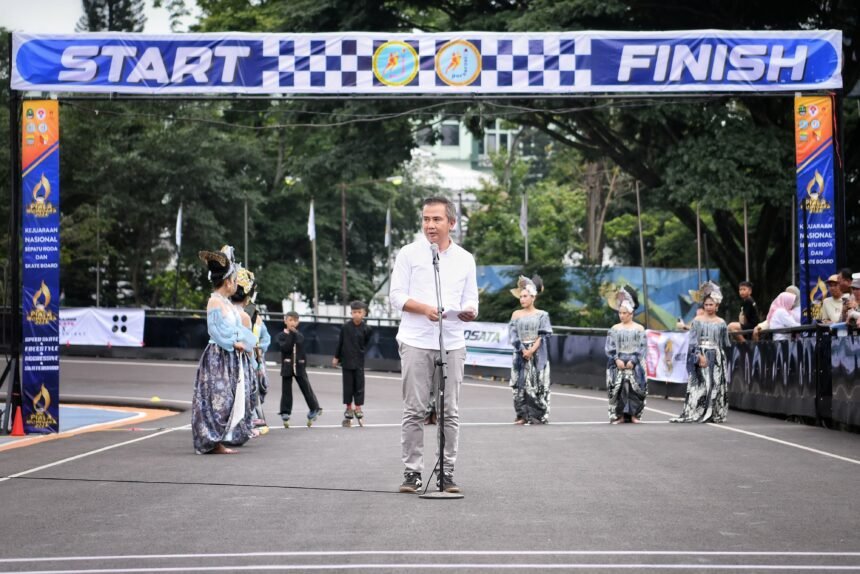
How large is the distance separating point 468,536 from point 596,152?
26086mm

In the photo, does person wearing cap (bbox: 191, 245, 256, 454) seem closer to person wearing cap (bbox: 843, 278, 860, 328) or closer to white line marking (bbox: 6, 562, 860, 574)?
person wearing cap (bbox: 843, 278, 860, 328)

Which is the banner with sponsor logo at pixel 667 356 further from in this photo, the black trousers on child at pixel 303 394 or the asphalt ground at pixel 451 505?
the asphalt ground at pixel 451 505

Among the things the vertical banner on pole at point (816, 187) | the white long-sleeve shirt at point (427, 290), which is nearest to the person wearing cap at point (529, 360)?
the vertical banner on pole at point (816, 187)

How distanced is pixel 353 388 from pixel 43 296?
440cm

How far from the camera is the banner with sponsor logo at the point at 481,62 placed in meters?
18.1

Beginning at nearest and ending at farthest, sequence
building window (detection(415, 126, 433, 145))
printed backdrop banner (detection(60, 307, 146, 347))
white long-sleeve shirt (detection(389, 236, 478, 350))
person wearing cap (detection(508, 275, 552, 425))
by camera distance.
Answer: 1. white long-sleeve shirt (detection(389, 236, 478, 350))
2. person wearing cap (detection(508, 275, 552, 425))
3. building window (detection(415, 126, 433, 145))
4. printed backdrop banner (detection(60, 307, 146, 347))

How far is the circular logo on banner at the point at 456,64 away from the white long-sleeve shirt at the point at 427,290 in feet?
28.8

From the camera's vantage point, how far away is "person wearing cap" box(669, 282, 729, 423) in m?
19.0

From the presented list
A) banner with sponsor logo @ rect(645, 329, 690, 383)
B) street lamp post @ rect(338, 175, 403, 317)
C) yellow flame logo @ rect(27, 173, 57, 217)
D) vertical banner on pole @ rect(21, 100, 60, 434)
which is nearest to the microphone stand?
vertical banner on pole @ rect(21, 100, 60, 434)

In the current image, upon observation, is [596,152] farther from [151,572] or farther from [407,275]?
[151,572]

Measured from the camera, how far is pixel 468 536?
7551mm

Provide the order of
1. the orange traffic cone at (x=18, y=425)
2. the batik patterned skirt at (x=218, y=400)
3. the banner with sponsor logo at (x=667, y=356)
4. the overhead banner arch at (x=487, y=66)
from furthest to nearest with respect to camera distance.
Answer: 1. the banner with sponsor logo at (x=667, y=356)
2. the overhead banner arch at (x=487, y=66)
3. the orange traffic cone at (x=18, y=425)
4. the batik patterned skirt at (x=218, y=400)

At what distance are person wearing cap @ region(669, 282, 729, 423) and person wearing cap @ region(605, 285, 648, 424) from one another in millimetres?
706

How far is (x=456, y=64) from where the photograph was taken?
18.2 m
